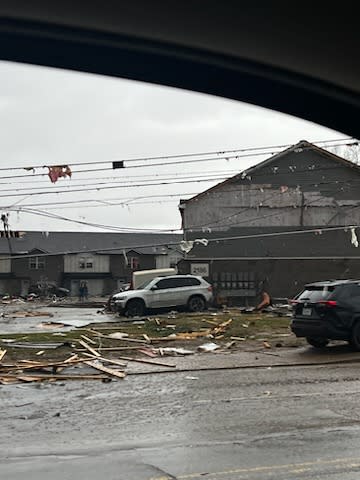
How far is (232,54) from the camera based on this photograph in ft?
12.9

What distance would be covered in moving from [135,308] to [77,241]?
48.5 meters

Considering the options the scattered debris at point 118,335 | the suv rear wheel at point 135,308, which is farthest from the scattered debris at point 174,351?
the suv rear wheel at point 135,308

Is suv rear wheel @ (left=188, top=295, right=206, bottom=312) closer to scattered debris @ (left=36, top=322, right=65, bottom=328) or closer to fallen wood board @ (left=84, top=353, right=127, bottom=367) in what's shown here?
scattered debris @ (left=36, top=322, right=65, bottom=328)

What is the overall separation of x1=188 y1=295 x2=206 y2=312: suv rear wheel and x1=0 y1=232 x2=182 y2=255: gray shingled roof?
138 feet

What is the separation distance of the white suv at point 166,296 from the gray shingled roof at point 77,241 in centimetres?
4215

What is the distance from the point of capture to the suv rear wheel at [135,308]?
29625 mm

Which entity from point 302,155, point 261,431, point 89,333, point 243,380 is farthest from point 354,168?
point 261,431

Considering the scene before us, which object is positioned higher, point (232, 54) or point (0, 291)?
point (232, 54)

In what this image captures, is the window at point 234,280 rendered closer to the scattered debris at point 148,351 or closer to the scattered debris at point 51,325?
the scattered debris at point 51,325

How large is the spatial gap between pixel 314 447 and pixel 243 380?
496 centimetres

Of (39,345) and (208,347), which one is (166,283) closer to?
(39,345)

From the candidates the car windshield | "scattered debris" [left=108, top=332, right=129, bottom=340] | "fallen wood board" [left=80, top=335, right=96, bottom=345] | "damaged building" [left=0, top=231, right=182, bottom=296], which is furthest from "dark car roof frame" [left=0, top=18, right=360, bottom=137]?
"damaged building" [left=0, top=231, right=182, bottom=296]

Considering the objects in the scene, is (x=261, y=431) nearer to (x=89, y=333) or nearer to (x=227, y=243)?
(x=89, y=333)

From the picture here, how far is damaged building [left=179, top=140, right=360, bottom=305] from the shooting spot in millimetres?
38562
